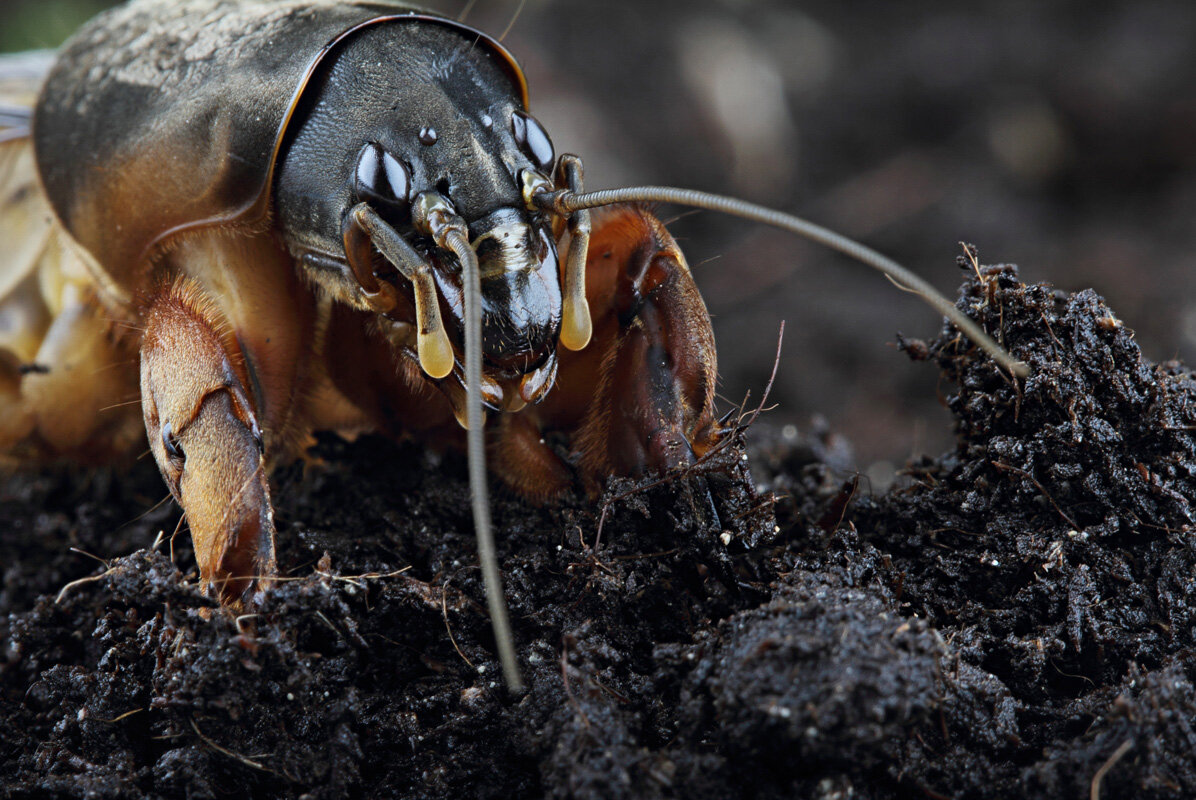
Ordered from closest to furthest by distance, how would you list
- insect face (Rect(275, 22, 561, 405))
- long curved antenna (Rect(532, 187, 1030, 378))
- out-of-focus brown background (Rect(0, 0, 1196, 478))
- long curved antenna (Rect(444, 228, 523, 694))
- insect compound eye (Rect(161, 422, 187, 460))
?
1. long curved antenna (Rect(444, 228, 523, 694))
2. long curved antenna (Rect(532, 187, 1030, 378))
3. insect face (Rect(275, 22, 561, 405))
4. insect compound eye (Rect(161, 422, 187, 460))
5. out-of-focus brown background (Rect(0, 0, 1196, 478))

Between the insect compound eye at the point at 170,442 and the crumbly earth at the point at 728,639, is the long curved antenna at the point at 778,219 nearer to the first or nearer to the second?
the crumbly earth at the point at 728,639

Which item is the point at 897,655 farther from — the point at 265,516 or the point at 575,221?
the point at 265,516

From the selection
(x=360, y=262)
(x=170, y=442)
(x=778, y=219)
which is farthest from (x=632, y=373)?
(x=170, y=442)

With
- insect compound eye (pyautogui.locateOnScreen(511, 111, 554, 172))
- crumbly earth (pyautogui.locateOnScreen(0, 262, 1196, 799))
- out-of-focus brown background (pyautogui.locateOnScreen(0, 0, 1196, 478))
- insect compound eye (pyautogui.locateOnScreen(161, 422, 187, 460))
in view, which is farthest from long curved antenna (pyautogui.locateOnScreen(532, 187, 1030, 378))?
out-of-focus brown background (pyautogui.locateOnScreen(0, 0, 1196, 478))

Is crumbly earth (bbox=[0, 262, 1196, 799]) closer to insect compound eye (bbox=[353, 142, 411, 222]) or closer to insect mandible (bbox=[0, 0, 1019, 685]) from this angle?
insect mandible (bbox=[0, 0, 1019, 685])

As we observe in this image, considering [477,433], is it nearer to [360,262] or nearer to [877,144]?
[360,262]

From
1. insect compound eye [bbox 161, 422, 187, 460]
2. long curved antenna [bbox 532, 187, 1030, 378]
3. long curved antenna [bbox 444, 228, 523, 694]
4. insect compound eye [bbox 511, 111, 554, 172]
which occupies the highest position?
long curved antenna [bbox 532, 187, 1030, 378]

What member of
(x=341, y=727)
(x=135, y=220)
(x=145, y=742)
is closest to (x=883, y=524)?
(x=341, y=727)

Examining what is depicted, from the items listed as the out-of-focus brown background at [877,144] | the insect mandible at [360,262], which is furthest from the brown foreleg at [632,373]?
the out-of-focus brown background at [877,144]
